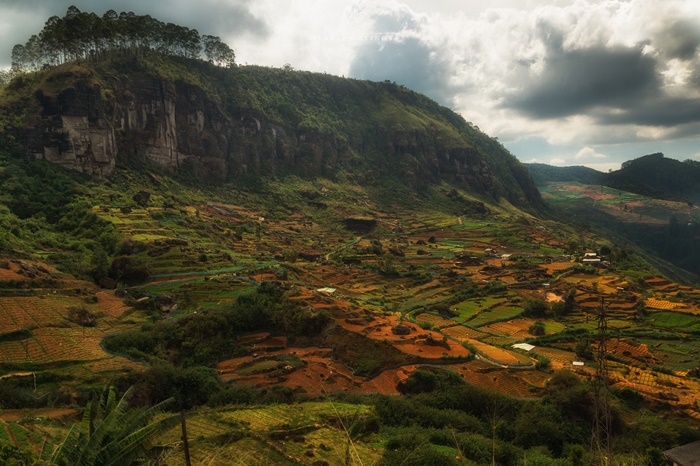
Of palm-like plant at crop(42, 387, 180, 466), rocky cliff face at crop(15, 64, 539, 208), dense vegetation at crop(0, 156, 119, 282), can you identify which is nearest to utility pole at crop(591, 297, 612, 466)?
palm-like plant at crop(42, 387, 180, 466)

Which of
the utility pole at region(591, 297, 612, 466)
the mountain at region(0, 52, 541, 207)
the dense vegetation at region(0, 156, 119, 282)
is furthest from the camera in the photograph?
the mountain at region(0, 52, 541, 207)

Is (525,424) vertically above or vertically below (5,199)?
below

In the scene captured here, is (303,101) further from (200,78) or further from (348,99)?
(200,78)

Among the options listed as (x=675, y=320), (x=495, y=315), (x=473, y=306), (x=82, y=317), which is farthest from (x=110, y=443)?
(x=675, y=320)

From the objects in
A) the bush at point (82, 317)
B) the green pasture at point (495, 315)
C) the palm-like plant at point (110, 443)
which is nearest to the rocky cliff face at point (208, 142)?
the bush at point (82, 317)

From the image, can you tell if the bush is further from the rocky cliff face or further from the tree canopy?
the tree canopy

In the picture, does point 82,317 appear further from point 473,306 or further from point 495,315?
point 495,315

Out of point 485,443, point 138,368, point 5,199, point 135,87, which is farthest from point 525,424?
point 135,87
